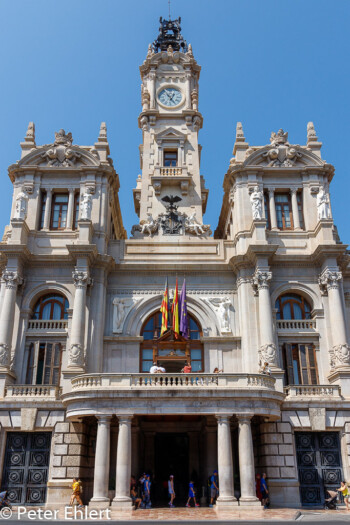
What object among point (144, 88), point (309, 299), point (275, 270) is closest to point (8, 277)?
point (275, 270)

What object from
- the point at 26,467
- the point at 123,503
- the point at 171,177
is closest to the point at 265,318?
the point at 123,503

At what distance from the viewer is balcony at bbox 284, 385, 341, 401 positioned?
2941 cm

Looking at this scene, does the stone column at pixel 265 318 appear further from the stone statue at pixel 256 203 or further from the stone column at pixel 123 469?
the stone column at pixel 123 469

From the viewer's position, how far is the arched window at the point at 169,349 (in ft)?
107

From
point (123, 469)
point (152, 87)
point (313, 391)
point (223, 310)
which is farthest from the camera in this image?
point (152, 87)

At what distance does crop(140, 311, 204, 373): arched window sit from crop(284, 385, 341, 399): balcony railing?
6127mm

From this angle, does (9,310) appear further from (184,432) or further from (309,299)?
(309,299)

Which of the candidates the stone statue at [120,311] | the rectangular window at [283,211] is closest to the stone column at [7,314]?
the stone statue at [120,311]

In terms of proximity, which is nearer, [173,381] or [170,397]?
[170,397]

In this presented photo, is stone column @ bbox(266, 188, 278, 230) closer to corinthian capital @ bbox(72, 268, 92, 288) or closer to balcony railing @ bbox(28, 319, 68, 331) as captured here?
corinthian capital @ bbox(72, 268, 92, 288)

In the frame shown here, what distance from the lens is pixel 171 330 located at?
32.3 m

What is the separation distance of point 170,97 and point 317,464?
33073 mm

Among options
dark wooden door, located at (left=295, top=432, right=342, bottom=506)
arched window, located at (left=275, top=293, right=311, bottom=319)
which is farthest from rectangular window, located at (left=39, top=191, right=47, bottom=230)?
dark wooden door, located at (left=295, top=432, right=342, bottom=506)

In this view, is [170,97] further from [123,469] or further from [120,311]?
[123,469]
